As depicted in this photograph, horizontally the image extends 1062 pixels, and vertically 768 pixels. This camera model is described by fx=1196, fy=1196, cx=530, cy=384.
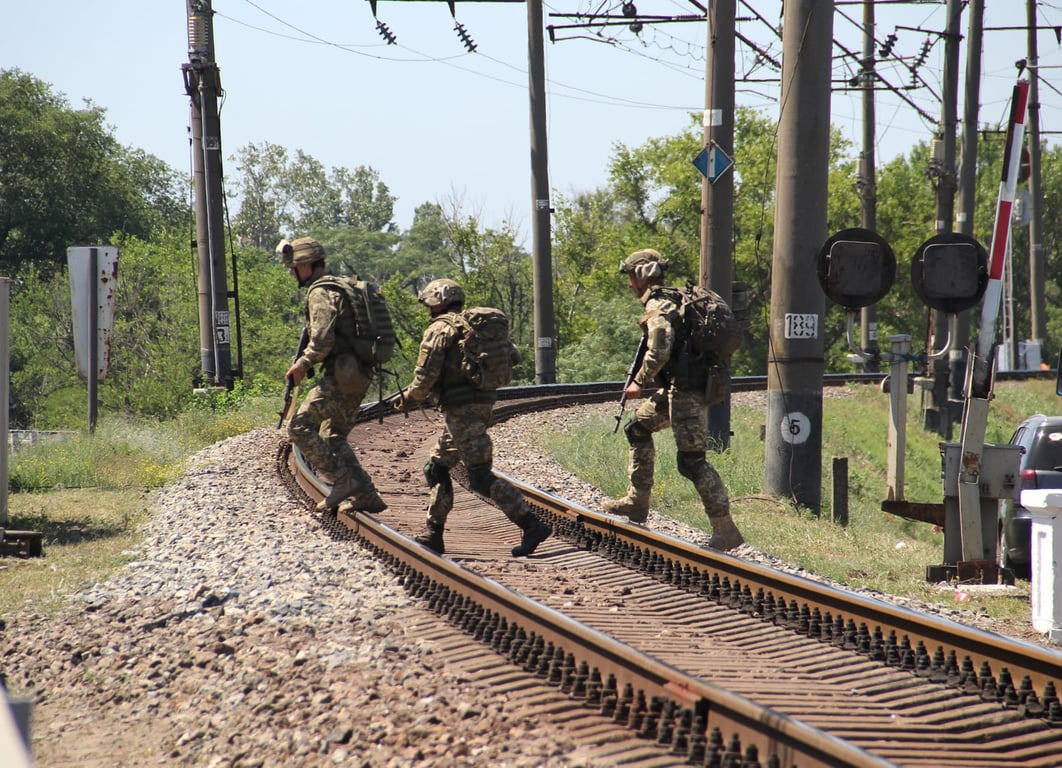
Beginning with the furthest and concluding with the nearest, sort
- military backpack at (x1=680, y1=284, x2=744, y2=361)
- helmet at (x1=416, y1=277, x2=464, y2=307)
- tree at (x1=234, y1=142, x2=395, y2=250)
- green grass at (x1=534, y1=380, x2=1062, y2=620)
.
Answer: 1. tree at (x1=234, y1=142, x2=395, y2=250)
2. green grass at (x1=534, y1=380, x2=1062, y2=620)
3. military backpack at (x1=680, y1=284, x2=744, y2=361)
4. helmet at (x1=416, y1=277, x2=464, y2=307)

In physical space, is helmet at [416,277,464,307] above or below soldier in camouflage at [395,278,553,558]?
above

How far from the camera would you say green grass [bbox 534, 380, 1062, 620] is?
349 inches

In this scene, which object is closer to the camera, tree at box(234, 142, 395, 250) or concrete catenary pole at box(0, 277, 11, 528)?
concrete catenary pole at box(0, 277, 11, 528)

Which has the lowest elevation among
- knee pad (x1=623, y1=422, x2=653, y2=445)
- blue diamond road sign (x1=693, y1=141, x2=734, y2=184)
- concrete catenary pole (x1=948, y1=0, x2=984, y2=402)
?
knee pad (x1=623, y1=422, x2=653, y2=445)

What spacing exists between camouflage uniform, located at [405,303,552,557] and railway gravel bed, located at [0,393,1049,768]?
702 millimetres

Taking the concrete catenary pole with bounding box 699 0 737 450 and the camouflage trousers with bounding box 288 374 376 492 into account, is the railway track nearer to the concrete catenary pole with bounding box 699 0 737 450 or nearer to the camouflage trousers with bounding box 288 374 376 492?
the camouflage trousers with bounding box 288 374 376 492

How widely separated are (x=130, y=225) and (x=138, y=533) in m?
62.2

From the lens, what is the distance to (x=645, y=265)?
333 inches

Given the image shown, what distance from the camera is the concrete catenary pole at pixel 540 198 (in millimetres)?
24781

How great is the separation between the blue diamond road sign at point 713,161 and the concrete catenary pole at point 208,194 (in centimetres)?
946

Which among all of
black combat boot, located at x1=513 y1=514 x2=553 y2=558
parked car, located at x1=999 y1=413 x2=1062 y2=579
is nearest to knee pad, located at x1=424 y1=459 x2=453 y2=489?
black combat boot, located at x1=513 y1=514 x2=553 y2=558

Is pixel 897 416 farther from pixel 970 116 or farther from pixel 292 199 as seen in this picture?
pixel 292 199

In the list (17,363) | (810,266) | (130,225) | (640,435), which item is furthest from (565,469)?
(130,225)

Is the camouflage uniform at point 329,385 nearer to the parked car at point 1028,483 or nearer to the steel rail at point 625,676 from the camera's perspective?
the steel rail at point 625,676
